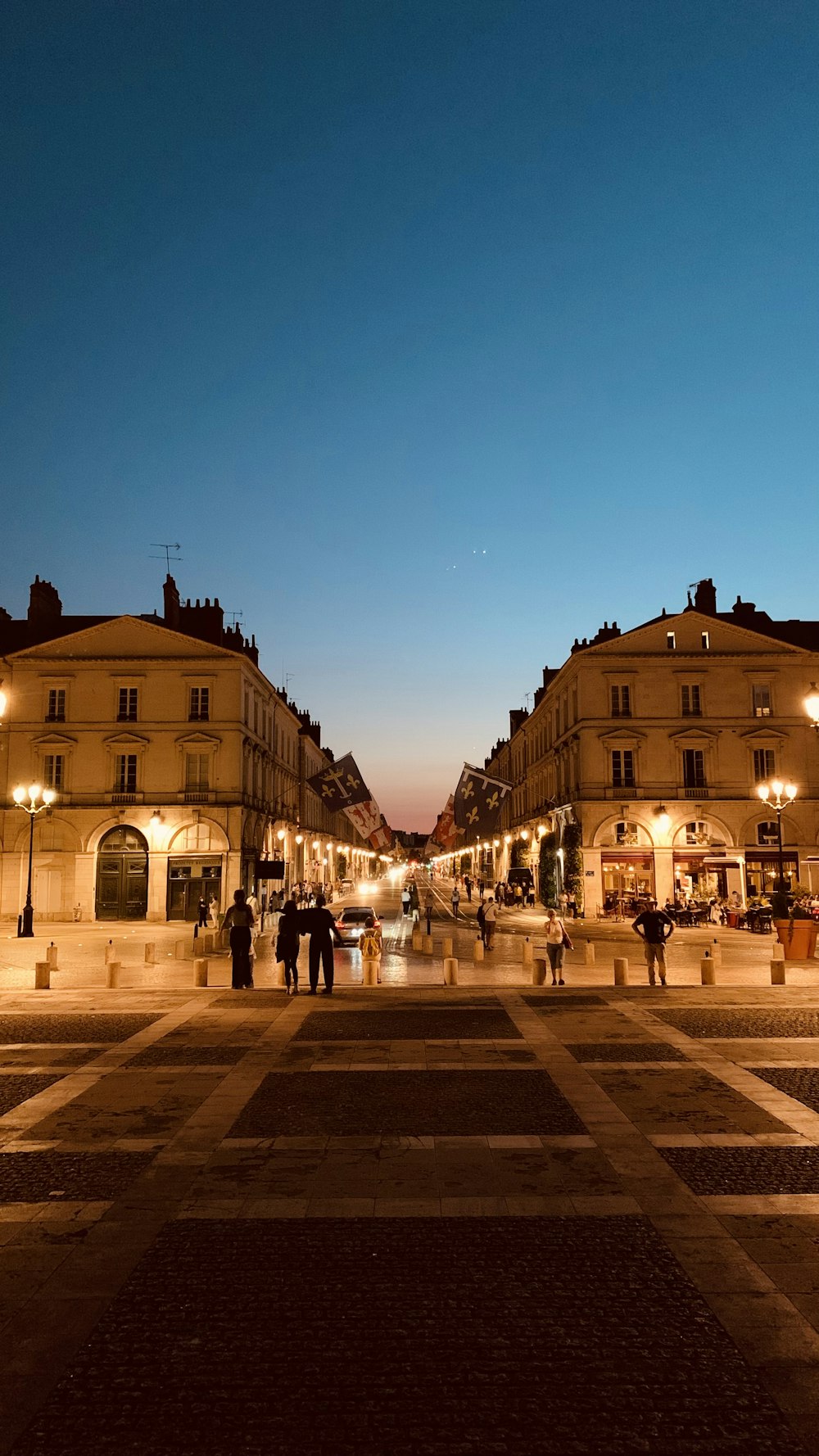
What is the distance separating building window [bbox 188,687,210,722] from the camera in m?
47.4

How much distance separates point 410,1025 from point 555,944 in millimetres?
A: 5854

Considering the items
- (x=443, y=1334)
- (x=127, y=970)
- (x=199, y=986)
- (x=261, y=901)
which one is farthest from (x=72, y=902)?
(x=443, y=1334)

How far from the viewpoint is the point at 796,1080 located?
11.9m

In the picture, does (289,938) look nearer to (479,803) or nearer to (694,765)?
(479,803)

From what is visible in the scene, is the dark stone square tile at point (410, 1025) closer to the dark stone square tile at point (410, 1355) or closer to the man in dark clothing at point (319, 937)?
the man in dark clothing at point (319, 937)

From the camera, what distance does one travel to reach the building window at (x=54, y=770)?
46.8 metres

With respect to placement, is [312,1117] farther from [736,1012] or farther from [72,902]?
[72,902]

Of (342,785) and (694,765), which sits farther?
(694,765)

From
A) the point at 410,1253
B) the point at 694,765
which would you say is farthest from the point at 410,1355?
the point at 694,765

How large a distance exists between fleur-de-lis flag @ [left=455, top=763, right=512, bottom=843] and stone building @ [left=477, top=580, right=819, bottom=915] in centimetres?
1092

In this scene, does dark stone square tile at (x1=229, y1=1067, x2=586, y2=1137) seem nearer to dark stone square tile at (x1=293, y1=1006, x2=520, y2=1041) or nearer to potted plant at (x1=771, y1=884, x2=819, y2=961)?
dark stone square tile at (x1=293, y1=1006, x2=520, y2=1041)

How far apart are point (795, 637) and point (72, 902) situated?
43.2 metres

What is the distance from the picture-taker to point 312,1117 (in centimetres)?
1021

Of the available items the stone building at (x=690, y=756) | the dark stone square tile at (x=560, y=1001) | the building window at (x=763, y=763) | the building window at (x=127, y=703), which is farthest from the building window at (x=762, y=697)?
the dark stone square tile at (x=560, y=1001)
